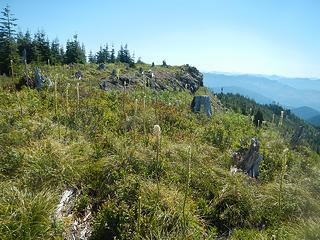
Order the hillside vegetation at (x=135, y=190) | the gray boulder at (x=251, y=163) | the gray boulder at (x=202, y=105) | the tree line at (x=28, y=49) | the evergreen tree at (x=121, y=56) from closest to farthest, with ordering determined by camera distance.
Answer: the hillside vegetation at (x=135, y=190) < the gray boulder at (x=251, y=163) < the gray boulder at (x=202, y=105) < the tree line at (x=28, y=49) < the evergreen tree at (x=121, y=56)

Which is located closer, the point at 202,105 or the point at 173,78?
the point at 202,105

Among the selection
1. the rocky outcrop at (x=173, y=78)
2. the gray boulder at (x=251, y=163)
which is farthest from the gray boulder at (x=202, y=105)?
the rocky outcrop at (x=173, y=78)

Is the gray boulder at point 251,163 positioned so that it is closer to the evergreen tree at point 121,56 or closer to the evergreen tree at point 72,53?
the evergreen tree at point 72,53

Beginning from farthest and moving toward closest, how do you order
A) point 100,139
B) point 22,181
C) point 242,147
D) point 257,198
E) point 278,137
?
point 278,137
point 242,147
point 100,139
point 257,198
point 22,181

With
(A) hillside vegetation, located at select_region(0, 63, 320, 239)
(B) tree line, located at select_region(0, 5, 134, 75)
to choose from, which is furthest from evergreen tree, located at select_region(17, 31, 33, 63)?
(A) hillside vegetation, located at select_region(0, 63, 320, 239)

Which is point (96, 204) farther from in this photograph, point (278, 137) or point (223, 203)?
point (278, 137)

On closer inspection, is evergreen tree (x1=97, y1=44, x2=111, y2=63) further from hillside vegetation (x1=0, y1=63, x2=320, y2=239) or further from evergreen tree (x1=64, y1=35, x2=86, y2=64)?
hillside vegetation (x1=0, y1=63, x2=320, y2=239)

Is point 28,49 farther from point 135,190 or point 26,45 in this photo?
point 135,190

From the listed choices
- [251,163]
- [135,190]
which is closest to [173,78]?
[251,163]

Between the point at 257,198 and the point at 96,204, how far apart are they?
3.55 meters

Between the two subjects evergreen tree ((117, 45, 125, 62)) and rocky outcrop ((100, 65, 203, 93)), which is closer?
rocky outcrop ((100, 65, 203, 93))

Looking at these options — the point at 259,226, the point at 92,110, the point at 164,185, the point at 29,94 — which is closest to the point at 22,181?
the point at 164,185

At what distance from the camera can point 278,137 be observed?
1461cm

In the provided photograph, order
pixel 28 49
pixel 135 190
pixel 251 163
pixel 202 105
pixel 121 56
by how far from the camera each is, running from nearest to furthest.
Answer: pixel 135 190
pixel 251 163
pixel 202 105
pixel 28 49
pixel 121 56
